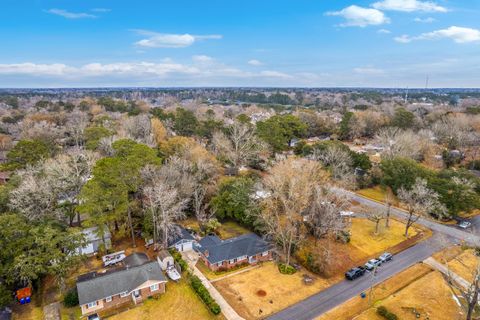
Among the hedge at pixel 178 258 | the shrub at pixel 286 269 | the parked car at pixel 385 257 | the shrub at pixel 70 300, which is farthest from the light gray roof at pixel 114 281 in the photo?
the parked car at pixel 385 257

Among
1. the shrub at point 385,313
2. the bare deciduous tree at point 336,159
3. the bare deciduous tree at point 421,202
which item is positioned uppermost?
the bare deciduous tree at point 336,159

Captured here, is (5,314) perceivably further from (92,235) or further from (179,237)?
(179,237)

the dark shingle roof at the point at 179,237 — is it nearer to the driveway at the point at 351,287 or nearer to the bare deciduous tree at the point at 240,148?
the driveway at the point at 351,287

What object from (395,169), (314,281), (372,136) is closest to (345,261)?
(314,281)

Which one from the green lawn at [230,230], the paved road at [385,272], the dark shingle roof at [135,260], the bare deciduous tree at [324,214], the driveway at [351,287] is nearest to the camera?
the driveway at [351,287]

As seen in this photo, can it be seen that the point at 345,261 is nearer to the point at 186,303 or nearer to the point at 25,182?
the point at 186,303

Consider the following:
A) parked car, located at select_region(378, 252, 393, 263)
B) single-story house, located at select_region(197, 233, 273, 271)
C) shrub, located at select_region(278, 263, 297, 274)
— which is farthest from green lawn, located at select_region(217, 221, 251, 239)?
parked car, located at select_region(378, 252, 393, 263)

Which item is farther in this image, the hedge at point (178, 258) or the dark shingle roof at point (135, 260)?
the hedge at point (178, 258)

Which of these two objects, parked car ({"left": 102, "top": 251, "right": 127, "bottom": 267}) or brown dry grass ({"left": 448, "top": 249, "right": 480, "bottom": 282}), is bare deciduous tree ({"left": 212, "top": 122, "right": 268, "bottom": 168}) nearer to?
parked car ({"left": 102, "top": 251, "right": 127, "bottom": 267})
